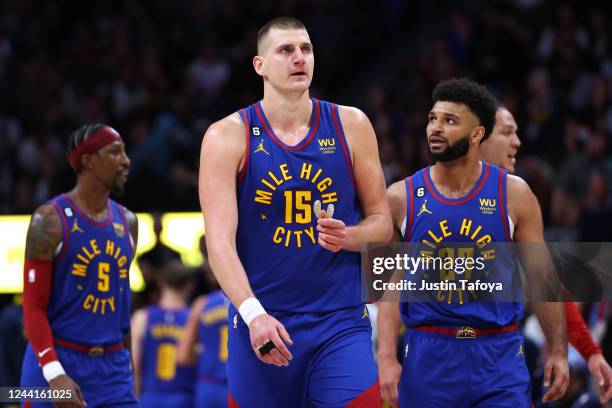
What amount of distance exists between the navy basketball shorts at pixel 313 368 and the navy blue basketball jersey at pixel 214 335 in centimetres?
458

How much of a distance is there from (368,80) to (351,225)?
42.0ft

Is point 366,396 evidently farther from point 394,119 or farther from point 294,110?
point 394,119

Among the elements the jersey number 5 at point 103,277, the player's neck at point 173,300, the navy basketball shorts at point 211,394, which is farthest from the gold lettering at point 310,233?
the player's neck at point 173,300

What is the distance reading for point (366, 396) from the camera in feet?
18.2

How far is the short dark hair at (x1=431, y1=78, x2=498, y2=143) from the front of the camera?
674cm

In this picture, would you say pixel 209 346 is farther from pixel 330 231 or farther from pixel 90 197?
pixel 330 231

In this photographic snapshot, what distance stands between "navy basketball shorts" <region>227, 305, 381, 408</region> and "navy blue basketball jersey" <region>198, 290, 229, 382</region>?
15.0ft

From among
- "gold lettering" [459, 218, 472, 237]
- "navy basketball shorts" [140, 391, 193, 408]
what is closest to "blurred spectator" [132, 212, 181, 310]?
"navy basketball shorts" [140, 391, 193, 408]

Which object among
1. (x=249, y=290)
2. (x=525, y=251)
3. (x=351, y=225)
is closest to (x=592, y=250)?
(x=525, y=251)

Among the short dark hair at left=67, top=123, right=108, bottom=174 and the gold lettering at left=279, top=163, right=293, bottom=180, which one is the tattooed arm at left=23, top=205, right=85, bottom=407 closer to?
the short dark hair at left=67, top=123, right=108, bottom=174

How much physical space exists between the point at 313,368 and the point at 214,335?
15.9 ft

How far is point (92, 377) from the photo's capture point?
22.5 ft

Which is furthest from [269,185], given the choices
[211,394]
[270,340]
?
[211,394]

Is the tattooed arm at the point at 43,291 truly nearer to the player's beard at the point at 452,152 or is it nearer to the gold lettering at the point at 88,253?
the gold lettering at the point at 88,253
